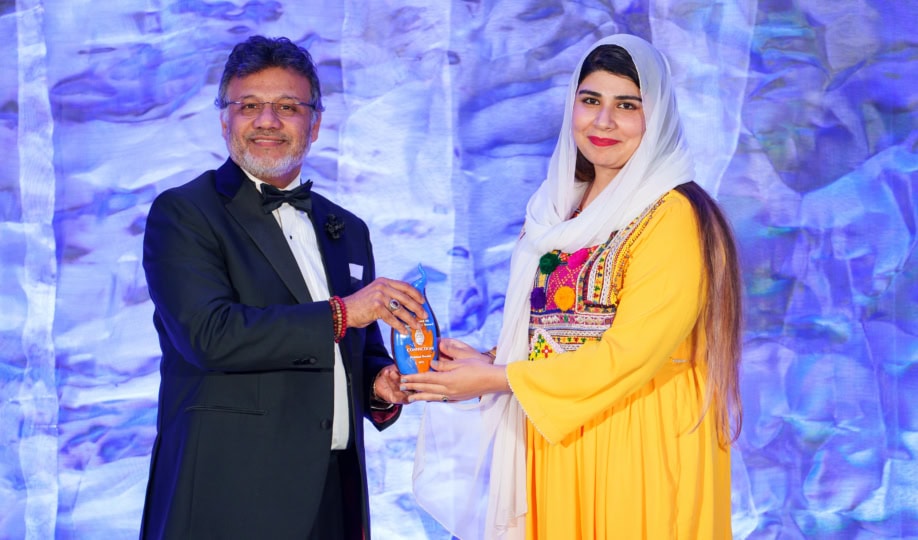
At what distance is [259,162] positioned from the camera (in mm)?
2533

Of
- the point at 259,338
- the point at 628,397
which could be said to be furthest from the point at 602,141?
the point at 259,338

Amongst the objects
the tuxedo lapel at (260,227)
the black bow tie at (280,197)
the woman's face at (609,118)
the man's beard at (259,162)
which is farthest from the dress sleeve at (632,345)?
the man's beard at (259,162)

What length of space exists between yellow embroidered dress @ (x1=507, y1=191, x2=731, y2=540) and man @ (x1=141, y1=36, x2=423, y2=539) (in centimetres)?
41

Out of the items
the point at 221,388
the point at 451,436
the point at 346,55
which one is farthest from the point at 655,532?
the point at 346,55

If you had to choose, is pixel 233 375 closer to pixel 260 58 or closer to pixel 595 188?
pixel 260 58

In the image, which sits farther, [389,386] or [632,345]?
[389,386]

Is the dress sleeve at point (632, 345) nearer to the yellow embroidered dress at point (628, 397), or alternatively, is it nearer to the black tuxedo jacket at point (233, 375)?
the yellow embroidered dress at point (628, 397)

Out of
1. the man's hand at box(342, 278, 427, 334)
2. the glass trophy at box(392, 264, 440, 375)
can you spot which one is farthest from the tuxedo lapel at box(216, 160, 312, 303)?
the glass trophy at box(392, 264, 440, 375)

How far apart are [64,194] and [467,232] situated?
160 centimetres

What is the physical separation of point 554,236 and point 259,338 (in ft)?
2.57

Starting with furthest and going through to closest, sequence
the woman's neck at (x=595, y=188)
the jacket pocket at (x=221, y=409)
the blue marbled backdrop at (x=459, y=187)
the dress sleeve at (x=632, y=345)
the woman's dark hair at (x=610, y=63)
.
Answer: the blue marbled backdrop at (x=459, y=187) < the woman's neck at (x=595, y=188) < the woman's dark hair at (x=610, y=63) < the jacket pocket at (x=221, y=409) < the dress sleeve at (x=632, y=345)

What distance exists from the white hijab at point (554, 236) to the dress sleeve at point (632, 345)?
13cm

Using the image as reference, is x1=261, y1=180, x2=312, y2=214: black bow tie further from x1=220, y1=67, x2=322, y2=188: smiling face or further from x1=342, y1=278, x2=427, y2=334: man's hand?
x1=342, y1=278, x2=427, y2=334: man's hand

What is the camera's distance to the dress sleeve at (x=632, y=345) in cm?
217
